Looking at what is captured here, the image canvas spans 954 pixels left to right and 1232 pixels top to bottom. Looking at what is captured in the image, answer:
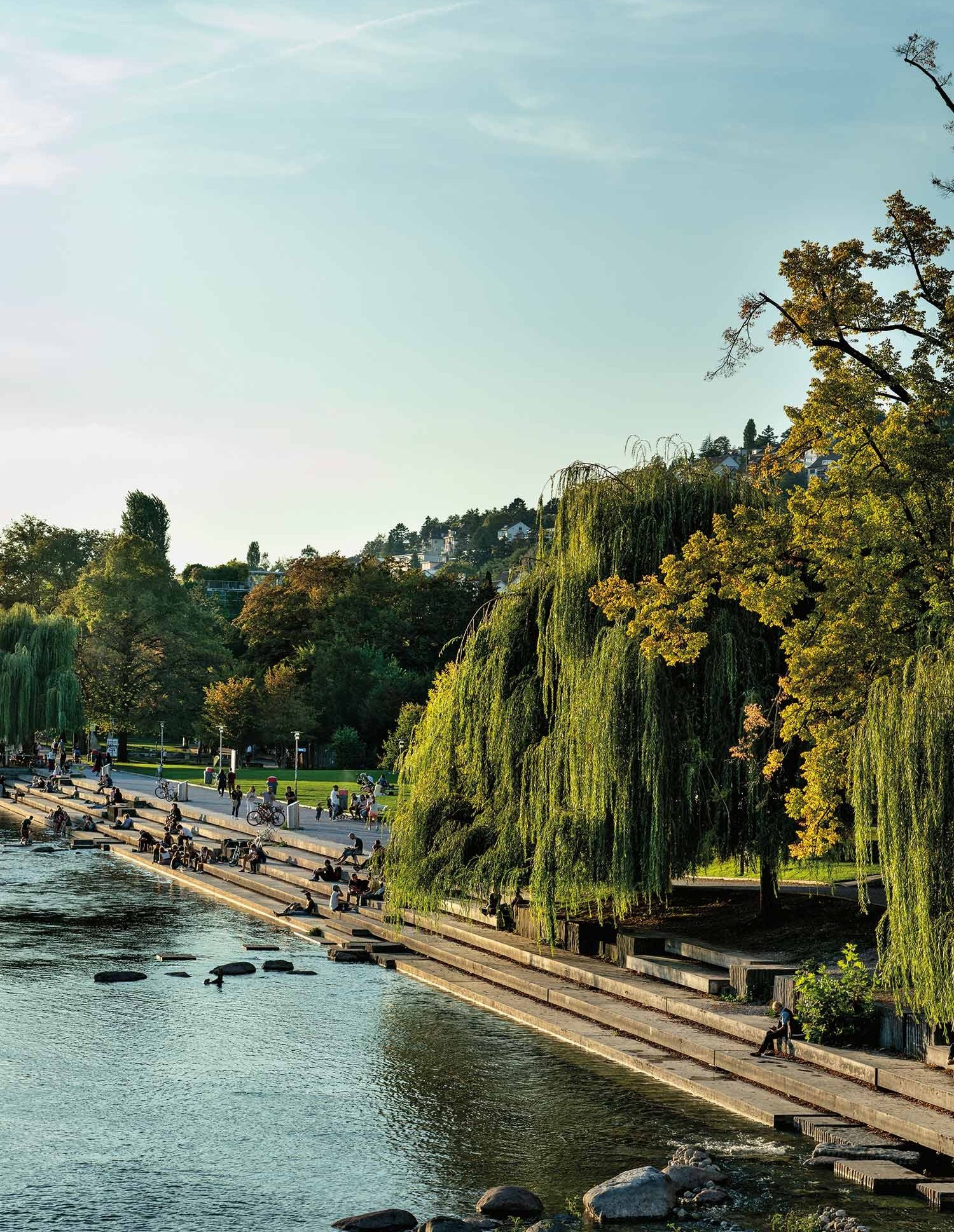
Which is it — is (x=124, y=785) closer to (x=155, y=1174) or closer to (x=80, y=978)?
(x=80, y=978)

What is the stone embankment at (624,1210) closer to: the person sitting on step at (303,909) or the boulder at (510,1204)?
the boulder at (510,1204)

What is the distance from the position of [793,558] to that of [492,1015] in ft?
34.3

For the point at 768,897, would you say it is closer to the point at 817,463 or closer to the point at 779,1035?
the point at 779,1035

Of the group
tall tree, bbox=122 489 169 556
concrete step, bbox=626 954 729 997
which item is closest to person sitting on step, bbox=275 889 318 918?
concrete step, bbox=626 954 729 997

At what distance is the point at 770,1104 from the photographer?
797 inches

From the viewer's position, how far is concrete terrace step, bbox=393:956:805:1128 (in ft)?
66.5

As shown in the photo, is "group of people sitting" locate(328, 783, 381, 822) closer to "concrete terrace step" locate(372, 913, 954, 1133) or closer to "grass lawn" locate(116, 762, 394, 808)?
"grass lawn" locate(116, 762, 394, 808)

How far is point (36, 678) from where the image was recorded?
84875mm

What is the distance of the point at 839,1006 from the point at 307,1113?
8248mm

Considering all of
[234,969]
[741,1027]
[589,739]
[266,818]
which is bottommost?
[234,969]

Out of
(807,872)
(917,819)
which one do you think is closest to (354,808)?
(807,872)

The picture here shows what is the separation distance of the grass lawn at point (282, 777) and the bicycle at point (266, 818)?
348 inches

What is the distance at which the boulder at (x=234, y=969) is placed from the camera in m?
31.5

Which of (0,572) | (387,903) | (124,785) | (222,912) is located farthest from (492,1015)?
(0,572)
